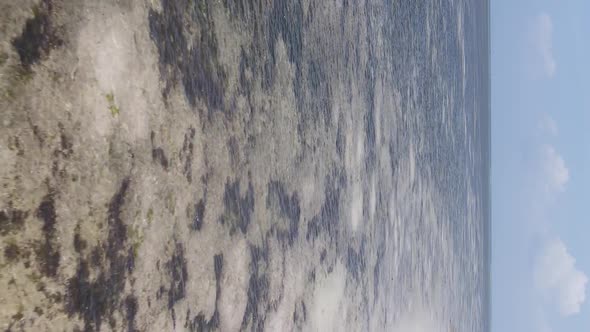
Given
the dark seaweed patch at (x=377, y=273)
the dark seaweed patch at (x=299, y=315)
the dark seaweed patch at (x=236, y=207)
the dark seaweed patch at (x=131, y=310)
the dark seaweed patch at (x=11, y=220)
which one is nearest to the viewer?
the dark seaweed patch at (x=11, y=220)

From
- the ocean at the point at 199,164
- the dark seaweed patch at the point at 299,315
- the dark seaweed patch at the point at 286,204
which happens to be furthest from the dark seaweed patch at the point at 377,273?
the dark seaweed patch at the point at 286,204

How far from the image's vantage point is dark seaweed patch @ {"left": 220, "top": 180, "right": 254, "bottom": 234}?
87cm

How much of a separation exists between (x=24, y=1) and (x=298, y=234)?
2.70 ft

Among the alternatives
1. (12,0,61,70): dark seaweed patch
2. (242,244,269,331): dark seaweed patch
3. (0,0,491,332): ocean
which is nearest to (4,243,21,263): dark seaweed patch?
(0,0,491,332): ocean

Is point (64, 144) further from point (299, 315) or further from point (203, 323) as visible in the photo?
point (299, 315)

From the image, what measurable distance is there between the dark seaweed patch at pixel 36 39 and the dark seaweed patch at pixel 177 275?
12.1 inches

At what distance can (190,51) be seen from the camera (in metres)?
0.74

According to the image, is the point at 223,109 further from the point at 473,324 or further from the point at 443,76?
the point at 473,324

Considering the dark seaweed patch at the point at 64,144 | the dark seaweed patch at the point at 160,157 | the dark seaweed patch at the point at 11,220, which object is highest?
the dark seaweed patch at the point at 64,144

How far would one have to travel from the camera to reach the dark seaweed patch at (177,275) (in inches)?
27.8

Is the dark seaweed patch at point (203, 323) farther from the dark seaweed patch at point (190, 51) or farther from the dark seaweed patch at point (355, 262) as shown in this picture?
the dark seaweed patch at point (355, 262)

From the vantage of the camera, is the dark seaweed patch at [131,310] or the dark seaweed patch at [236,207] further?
the dark seaweed patch at [236,207]

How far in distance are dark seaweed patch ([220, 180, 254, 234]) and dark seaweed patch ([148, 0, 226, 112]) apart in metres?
0.14

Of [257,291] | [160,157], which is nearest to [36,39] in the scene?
[160,157]
